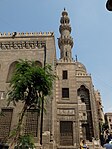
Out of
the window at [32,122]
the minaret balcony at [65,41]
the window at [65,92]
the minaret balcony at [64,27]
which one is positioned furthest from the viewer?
the minaret balcony at [64,27]

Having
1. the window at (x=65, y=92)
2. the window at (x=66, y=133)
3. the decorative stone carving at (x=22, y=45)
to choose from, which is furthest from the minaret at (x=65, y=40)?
the window at (x=66, y=133)

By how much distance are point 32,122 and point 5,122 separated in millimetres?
2630

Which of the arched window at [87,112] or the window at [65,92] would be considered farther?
the arched window at [87,112]

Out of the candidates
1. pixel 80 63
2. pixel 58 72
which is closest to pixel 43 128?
pixel 58 72

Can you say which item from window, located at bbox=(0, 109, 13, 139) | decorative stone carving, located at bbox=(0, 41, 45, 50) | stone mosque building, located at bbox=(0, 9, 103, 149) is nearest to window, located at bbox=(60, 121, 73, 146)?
stone mosque building, located at bbox=(0, 9, 103, 149)

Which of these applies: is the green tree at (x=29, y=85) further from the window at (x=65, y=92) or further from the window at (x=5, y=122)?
the window at (x=65, y=92)

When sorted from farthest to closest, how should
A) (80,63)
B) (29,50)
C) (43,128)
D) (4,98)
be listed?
(80,63), (29,50), (4,98), (43,128)

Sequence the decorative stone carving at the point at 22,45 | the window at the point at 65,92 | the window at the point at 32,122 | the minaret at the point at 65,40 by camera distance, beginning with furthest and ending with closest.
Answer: the minaret at the point at 65,40 < the window at the point at 65,92 < the decorative stone carving at the point at 22,45 < the window at the point at 32,122

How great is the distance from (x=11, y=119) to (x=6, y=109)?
1.23 meters

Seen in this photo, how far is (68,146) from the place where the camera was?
59.8ft

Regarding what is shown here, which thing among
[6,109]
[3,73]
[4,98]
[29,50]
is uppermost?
[29,50]

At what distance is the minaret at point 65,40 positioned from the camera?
103 ft

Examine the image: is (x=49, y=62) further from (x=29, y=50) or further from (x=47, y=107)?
(x=47, y=107)

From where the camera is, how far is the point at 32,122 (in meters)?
17.0
